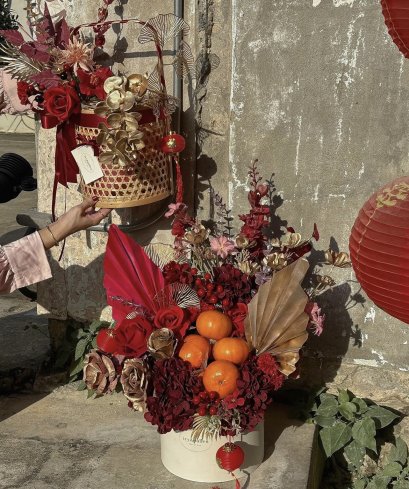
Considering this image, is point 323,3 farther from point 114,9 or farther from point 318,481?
point 318,481

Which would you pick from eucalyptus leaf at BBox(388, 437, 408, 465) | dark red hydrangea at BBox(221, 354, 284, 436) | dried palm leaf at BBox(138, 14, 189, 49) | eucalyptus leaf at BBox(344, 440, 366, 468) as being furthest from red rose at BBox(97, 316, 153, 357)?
eucalyptus leaf at BBox(388, 437, 408, 465)

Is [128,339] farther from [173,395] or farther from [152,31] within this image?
[152,31]

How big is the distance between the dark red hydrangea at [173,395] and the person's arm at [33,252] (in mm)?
663

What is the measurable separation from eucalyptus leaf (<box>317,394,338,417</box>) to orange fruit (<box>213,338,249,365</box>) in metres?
0.69

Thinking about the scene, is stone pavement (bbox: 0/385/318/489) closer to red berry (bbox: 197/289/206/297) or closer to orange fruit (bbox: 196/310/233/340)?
orange fruit (bbox: 196/310/233/340)

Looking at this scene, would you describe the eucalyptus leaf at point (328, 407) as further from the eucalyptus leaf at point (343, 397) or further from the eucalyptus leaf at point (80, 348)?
the eucalyptus leaf at point (80, 348)

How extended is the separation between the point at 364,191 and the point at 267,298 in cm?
72

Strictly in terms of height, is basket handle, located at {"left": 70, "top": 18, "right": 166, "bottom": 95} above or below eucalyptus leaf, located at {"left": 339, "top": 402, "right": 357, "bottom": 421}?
above

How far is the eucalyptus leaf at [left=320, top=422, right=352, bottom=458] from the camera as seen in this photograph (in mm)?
3385

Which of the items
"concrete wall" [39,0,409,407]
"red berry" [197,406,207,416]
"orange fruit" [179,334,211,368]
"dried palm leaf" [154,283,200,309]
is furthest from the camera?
"concrete wall" [39,0,409,407]

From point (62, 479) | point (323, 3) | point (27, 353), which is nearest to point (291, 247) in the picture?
point (323, 3)

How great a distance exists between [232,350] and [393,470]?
3.44ft

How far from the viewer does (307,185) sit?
11.3 feet

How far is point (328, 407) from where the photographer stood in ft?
11.4
